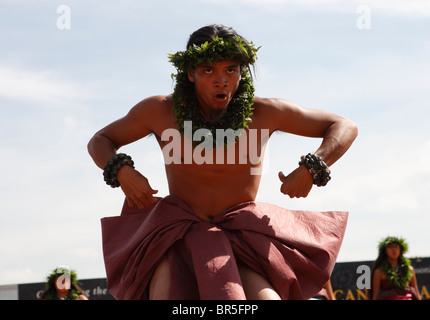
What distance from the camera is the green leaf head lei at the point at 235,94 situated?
3.36 meters

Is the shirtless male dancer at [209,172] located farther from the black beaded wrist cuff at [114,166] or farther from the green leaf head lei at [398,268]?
the green leaf head lei at [398,268]

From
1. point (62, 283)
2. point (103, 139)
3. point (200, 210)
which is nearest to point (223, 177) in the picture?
point (200, 210)

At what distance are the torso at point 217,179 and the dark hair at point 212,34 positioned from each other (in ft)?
1.53

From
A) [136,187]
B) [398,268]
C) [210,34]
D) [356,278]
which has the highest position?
[356,278]

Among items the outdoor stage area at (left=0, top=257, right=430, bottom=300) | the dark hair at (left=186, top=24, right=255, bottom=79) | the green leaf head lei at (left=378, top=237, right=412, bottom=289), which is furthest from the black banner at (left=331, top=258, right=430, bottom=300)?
the dark hair at (left=186, top=24, right=255, bottom=79)

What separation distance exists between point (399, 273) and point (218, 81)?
21.4ft

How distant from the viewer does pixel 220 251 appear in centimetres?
315

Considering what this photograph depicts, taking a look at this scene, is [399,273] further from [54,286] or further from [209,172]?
[209,172]

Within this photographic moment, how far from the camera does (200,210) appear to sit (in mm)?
3389

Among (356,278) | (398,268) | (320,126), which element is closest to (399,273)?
(398,268)

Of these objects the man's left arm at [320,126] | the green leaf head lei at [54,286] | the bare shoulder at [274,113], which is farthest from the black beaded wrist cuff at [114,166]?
the green leaf head lei at [54,286]

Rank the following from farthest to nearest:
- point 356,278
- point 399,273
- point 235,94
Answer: point 356,278, point 399,273, point 235,94

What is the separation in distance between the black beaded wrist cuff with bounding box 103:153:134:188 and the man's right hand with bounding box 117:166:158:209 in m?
0.03

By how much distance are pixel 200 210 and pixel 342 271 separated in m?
8.61
